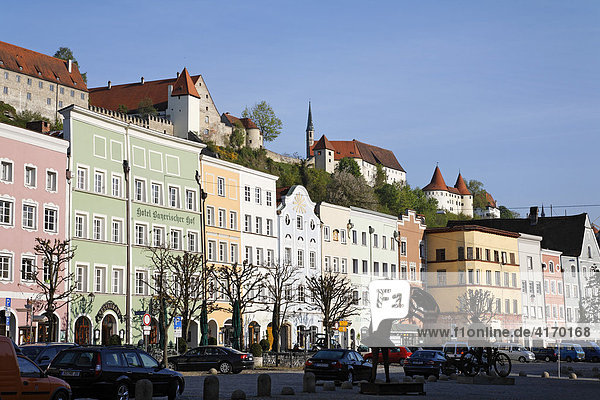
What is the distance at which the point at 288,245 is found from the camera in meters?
75.6

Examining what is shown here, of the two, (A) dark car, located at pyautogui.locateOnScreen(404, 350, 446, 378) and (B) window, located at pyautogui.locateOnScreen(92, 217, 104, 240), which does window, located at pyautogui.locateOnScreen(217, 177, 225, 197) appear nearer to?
(B) window, located at pyautogui.locateOnScreen(92, 217, 104, 240)

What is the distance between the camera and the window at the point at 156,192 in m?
63.7

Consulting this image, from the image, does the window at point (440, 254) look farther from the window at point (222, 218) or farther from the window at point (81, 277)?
the window at point (81, 277)

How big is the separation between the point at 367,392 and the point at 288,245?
47533 mm

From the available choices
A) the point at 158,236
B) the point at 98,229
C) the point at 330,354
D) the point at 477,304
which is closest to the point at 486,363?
the point at 330,354

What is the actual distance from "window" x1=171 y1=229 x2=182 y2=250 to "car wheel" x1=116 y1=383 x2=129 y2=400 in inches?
1625

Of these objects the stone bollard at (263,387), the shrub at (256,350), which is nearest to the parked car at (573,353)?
the shrub at (256,350)

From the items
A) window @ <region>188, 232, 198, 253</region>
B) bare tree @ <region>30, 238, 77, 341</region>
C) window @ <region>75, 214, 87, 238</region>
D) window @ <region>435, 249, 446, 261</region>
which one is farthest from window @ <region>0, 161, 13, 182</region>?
window @ <region>435, 249, 446, 261</region>

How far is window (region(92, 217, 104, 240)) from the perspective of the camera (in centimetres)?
5861

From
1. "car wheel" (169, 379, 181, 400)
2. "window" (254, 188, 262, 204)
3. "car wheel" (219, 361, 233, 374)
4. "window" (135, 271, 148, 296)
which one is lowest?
"car wheel" (219, 361, 233, 374)

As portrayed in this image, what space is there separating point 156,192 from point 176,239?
3678 mm

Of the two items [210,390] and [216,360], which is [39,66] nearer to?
[216,360]

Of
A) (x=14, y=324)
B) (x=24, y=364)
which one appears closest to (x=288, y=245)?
(x=14, y=324)

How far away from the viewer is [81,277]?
56.9m
